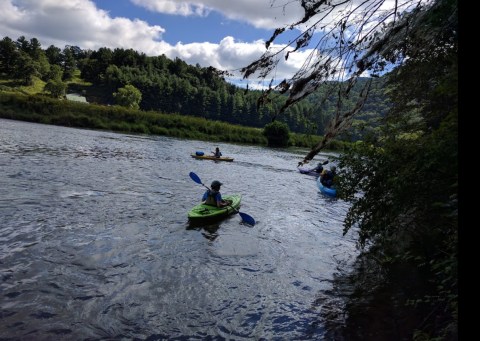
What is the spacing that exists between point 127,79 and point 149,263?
110m

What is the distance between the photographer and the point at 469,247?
1272mm

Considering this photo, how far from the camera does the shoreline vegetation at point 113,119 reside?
46656 mm

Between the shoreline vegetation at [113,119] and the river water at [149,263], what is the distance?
28977mm

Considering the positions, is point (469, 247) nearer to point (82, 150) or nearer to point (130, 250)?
point (130, 250)

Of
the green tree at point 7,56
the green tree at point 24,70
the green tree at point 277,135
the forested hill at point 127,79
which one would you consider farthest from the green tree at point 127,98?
the green tree at point 277,135

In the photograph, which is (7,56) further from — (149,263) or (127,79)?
(149,263)

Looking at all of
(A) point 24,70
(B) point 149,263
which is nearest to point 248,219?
(B) point 149,263

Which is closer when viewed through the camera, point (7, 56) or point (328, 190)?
point (328, 190)

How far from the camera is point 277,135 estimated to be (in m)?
62.5

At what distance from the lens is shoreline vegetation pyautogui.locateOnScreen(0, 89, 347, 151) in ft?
153

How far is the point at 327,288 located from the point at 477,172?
731cm

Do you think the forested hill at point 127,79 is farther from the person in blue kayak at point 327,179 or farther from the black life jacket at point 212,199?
the black life jacket at point 212,199

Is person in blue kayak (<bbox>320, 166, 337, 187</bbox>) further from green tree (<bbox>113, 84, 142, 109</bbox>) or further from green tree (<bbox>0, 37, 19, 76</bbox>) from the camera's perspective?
green tree (<bbox>0, 37, 19, 76</bbox>)

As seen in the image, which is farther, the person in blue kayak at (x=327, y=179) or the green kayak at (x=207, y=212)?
the person in blue kayak at (x=327, y=179)
